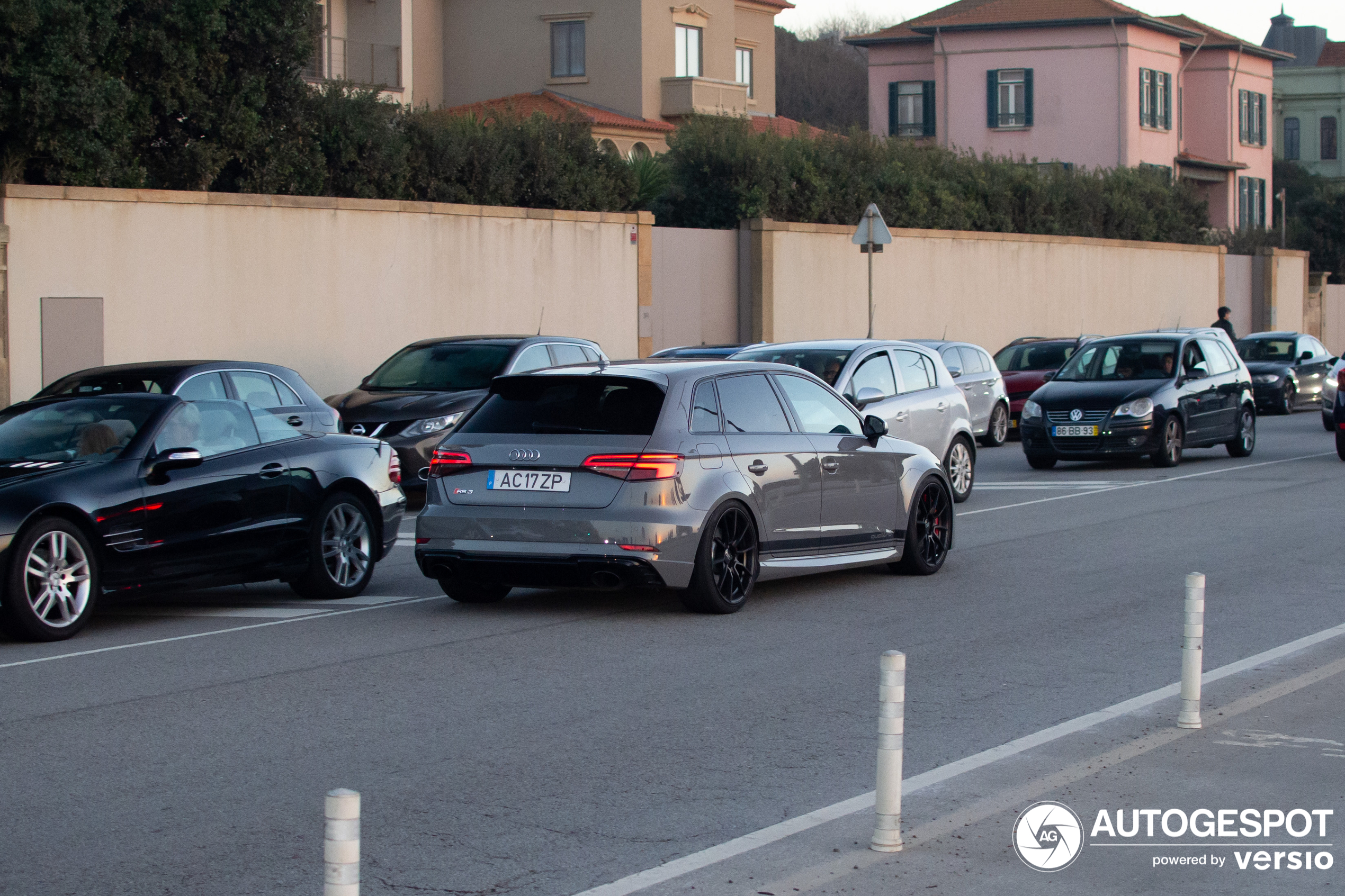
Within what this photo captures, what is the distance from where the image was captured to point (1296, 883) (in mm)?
5168

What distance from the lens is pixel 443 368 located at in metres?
18.7

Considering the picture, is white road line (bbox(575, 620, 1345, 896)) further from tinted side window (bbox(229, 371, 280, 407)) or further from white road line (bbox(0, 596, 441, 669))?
tinted side window (bbox(229, 371, 280, 407))

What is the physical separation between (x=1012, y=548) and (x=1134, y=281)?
31.7m

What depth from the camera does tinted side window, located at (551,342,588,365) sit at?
753 inches

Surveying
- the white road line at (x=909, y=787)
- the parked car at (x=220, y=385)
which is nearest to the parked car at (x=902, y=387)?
the parked car at (x=220, y=385)

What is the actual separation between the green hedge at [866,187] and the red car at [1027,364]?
5516 mm

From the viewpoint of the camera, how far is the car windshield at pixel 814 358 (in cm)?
1688

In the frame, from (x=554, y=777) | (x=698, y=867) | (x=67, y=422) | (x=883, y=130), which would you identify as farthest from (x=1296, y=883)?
(x=883, y=130)

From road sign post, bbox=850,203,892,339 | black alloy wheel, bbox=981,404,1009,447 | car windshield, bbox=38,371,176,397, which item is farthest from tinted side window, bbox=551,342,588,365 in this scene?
road sign post, bbox=850,203,892,339

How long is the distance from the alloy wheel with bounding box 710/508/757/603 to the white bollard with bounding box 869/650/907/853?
4618mm

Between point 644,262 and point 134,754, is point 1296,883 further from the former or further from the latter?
point 644,262

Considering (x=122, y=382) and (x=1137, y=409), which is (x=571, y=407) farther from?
(x=1137, y=409)

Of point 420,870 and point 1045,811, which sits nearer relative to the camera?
point 420,870

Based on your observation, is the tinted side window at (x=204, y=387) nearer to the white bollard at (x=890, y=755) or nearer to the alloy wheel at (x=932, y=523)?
the alloy wheel at (x=932, y=523)
